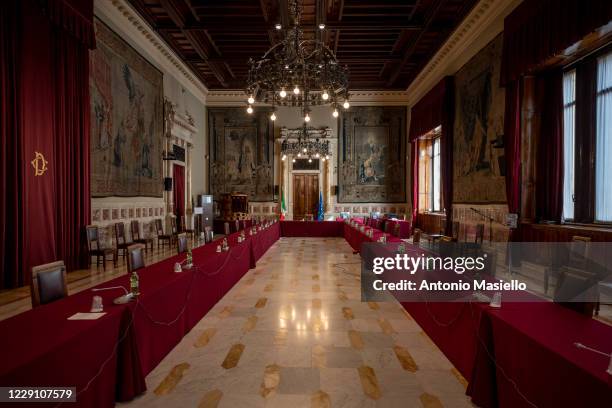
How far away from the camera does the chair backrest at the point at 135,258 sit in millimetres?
4039

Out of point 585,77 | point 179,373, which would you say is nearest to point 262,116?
point 585,77

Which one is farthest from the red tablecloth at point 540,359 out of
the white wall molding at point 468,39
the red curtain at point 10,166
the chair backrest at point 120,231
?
the chair backrest at point 120,231

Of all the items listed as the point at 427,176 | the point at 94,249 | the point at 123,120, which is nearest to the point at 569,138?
the point at 427,176

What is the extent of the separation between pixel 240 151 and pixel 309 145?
3.92 metres

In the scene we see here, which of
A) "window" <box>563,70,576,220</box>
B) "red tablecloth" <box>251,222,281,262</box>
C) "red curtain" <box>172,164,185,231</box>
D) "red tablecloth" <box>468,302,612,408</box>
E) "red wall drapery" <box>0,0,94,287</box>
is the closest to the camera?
"red tablecloth" <box>468,302,612,408</box>

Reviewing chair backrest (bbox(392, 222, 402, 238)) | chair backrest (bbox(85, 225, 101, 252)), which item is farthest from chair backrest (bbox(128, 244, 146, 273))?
chair backrest (bbox(392, 222, 402, 238))

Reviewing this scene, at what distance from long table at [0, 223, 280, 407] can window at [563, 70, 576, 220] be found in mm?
7112

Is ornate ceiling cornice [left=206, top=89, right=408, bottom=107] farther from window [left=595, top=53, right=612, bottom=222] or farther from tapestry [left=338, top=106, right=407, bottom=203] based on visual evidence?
window [left=595, top=53, right=612, bottom=222]

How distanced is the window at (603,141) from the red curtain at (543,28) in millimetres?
1028

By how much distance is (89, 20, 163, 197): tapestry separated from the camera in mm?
8102

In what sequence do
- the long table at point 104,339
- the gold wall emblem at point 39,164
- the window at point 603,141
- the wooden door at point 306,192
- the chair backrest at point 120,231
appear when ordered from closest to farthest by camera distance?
1. the long table at point 104,339
2. the gold wall emblem at point 39,164
3. the window at point 603,141
4. the chair backrest at point 120,231
5. the wooden door at point 306,192

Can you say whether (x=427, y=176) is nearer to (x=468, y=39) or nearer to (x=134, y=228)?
(x=468, y=39)

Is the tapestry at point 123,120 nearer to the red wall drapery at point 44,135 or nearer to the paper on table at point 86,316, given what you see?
the red wall drapery at point 44,135

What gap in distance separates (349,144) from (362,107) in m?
1.79
